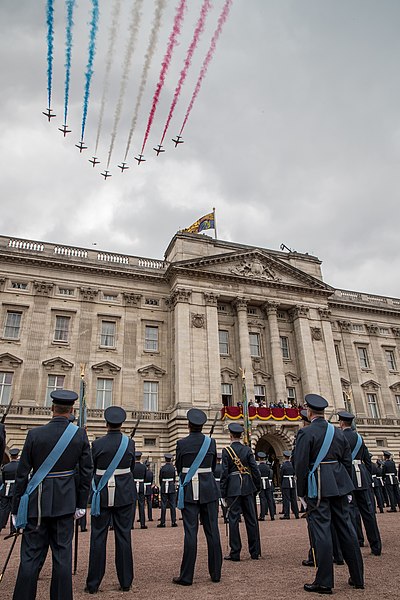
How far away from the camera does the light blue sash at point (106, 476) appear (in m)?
6.80

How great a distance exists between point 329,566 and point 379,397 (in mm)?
37171

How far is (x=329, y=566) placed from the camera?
584 cm

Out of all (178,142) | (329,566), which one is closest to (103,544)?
(329,566)

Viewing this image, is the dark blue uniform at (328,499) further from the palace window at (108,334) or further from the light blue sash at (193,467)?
the palace window at (108,334)

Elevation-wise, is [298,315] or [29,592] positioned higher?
[298,315]

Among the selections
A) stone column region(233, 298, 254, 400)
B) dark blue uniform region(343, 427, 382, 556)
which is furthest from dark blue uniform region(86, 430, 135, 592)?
stone column region(233, 298, 254, 400)

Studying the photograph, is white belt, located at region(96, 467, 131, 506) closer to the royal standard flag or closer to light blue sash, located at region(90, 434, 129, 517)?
light blue sash, located at region(90, 434, 129, 517)

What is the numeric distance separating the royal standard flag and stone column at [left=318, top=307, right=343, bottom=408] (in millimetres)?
12166

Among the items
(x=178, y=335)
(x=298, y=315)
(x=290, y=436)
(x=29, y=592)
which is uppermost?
(x=298, y=315)

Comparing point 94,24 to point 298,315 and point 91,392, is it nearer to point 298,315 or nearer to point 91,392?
point 91,392

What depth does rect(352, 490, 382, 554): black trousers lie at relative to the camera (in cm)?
830

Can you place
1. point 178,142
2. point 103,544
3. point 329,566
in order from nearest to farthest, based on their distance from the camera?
point 329,566, point 103,544, point 178,142

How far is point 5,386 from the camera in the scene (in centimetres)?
2892

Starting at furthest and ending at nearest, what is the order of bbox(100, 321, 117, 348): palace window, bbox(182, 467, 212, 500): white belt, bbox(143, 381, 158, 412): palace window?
bbox(100, 321, 117, 348): palace window
bbox(143, 381, 158, 412): palace window
bbox(182, 467, 212, 500): white belt
